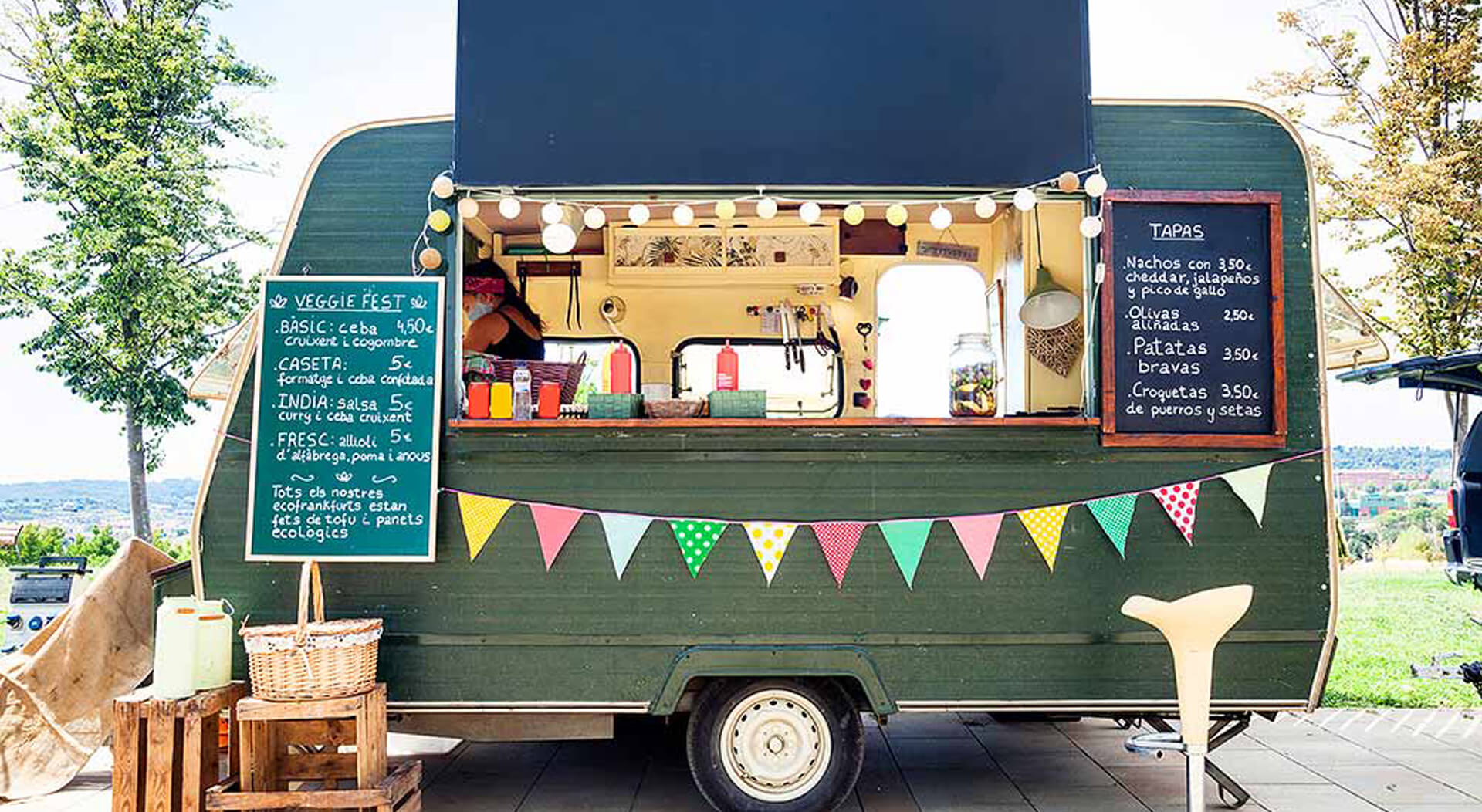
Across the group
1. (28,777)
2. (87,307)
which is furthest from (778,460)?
(87,307)

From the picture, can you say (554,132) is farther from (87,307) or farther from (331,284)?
(87,307)

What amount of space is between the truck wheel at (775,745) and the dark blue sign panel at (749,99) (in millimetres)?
2130

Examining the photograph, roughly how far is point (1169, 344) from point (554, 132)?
2.68m

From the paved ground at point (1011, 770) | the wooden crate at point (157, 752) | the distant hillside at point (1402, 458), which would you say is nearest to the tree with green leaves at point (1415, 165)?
the distant hillside at point (1402, 458)

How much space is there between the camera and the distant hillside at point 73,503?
10.1m

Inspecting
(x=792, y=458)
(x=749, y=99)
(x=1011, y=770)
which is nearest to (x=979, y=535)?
(x=792, y=458)

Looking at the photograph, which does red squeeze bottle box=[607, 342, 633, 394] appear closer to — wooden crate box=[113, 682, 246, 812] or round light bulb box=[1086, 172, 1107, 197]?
wooden crate box=[113, 682, 246, 812]

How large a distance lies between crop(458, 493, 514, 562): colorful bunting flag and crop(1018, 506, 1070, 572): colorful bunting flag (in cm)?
213

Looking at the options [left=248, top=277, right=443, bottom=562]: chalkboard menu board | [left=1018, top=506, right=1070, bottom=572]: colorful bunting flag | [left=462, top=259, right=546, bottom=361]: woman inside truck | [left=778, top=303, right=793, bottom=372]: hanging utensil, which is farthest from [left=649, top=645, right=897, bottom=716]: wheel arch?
[left=778, top=303, right=793, bottom=372]: hanging utensil

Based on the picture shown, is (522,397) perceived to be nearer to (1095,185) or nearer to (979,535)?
(979,535)

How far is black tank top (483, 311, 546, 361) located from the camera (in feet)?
20.1

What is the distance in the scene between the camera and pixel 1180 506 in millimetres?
4254

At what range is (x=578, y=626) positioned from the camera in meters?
4.23

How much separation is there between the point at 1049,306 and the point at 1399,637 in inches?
240
